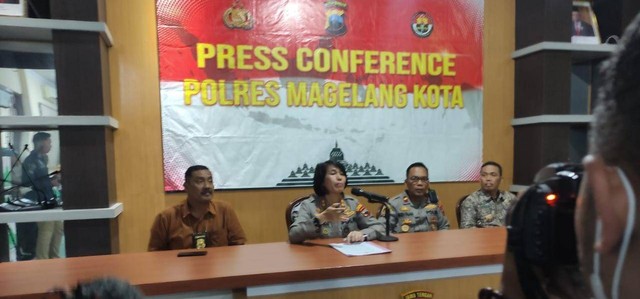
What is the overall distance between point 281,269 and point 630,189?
3.63 feet

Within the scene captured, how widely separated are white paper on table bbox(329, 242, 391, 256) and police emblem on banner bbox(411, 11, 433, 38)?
6.32 ft

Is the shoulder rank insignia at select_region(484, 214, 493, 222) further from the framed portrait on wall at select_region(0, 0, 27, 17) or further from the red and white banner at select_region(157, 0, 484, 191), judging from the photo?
the framed portrait on wall at select_region(0, 0, 27, 17)

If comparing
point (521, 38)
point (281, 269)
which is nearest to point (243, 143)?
point (281, 269)

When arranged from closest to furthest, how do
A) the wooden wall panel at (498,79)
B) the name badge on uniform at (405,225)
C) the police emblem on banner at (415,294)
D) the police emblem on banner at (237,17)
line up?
the police emblem on banner at (415,294) < the name badge on uniform at (405,225) < the police emblem on banner at (237,17) < the wooden wall panel at (498,79)

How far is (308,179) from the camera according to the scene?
280cm

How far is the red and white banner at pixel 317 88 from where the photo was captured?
2.58 metres

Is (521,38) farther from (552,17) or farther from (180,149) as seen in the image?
(180,149)

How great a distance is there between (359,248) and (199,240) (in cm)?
92

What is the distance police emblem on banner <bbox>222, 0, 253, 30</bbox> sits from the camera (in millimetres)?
2609

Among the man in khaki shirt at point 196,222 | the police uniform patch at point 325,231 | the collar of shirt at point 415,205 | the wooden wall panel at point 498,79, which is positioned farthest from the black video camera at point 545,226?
the wooden wall panel at point 498,79

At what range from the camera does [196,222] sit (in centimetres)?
221

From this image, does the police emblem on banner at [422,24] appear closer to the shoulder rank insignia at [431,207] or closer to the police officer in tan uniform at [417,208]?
the police officer in tan uniform at [417,208]

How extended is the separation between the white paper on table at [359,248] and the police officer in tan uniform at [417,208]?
0.91m

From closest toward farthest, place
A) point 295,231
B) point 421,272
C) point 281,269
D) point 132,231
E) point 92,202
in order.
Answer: point 281,269, point 421,272, point 295,231, point 92,202, point 132,231
